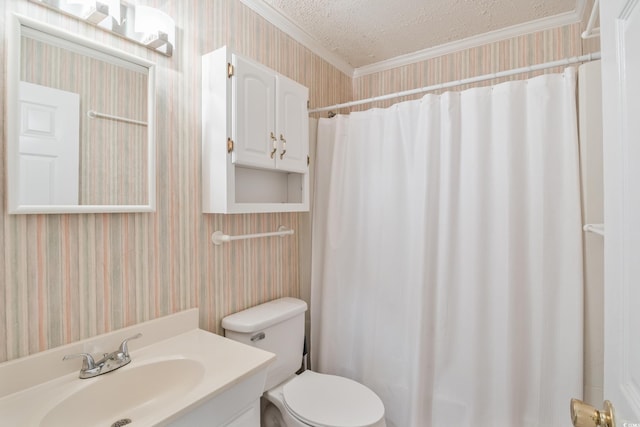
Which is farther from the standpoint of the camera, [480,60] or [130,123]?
[480,60]

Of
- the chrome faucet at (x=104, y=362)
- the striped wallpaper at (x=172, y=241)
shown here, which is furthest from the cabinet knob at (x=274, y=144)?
the chrome faucet at (x=104, y=362)

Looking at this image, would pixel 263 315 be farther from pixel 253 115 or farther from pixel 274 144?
pixel 253 115

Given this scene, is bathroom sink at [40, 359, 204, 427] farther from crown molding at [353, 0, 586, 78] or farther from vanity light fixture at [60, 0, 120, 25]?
crown molding at [353, 0, 586, 78]

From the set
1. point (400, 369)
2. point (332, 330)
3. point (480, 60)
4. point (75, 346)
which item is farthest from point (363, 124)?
point (75, 346)

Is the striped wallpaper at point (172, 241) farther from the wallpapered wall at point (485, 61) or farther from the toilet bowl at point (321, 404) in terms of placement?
the toilet bowl at point (321, 404)

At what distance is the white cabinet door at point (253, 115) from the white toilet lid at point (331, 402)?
1.09 metres

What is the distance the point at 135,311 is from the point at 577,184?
1.83 meters

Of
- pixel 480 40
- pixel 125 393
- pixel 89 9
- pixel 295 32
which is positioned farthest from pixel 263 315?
pixel 480 40

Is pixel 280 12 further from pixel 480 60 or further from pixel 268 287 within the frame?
pixel 268 287

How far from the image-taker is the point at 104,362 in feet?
3.48

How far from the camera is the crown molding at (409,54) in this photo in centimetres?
177

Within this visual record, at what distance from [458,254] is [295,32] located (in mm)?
1588

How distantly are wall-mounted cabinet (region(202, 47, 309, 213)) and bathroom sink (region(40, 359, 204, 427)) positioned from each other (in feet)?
2.05

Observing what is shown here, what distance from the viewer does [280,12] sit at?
181 centimetres
